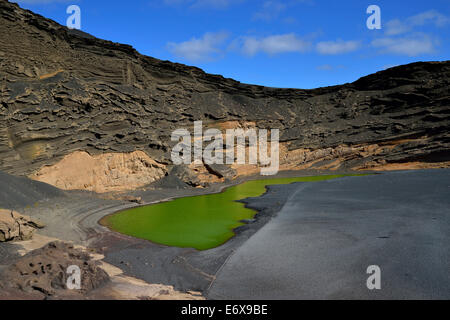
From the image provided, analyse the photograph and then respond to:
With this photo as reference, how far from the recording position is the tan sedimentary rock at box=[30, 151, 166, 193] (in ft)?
61.1

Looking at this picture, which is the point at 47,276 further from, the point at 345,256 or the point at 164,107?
the point at 164,107

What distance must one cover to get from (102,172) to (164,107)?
→ 29.9ft

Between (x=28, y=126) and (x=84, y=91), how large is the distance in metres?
4.47

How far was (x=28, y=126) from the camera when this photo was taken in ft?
60.8

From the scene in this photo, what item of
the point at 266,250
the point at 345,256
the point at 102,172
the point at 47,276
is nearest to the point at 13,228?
the point at 47,276

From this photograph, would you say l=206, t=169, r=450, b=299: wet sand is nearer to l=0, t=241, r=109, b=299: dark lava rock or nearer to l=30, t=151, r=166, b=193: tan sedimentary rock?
l=0, t=241, r=109, b=299: dark lava rock

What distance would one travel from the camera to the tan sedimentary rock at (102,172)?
61.1 feet

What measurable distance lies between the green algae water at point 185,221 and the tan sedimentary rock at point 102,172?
16.1 ft

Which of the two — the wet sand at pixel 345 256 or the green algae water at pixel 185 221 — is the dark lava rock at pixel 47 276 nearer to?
the wet sand at pixel 345 256

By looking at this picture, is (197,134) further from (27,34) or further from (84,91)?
(27,34)

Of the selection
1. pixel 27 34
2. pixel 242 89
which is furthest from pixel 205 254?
pixel 242 89

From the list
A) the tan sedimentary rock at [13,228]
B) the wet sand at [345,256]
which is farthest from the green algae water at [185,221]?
the tan sedimentary rock at [13,228]

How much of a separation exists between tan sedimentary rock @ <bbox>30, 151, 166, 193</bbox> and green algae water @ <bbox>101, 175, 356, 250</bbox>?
490 cm

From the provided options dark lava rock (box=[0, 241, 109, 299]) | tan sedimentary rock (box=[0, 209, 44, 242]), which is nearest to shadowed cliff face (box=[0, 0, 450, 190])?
tan sedimentary rock (box=[0, 209, 44, 242])
